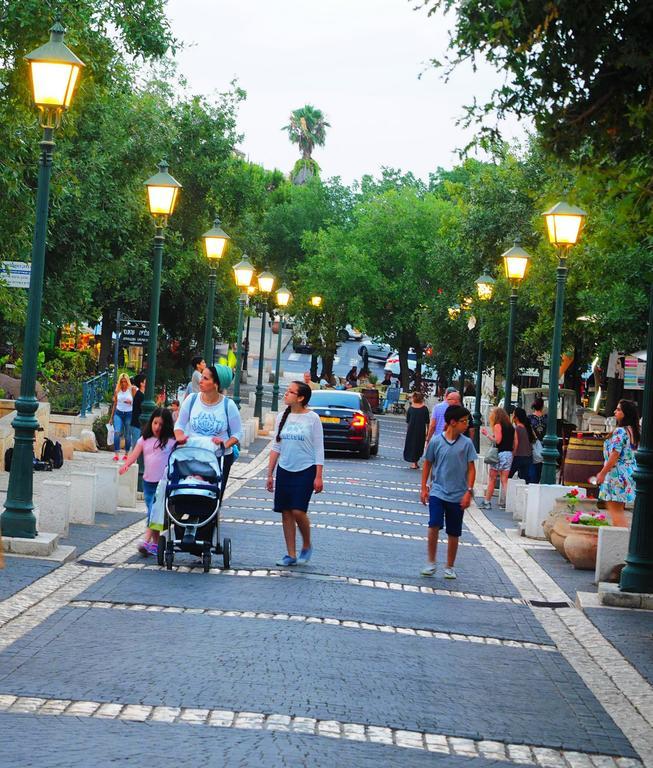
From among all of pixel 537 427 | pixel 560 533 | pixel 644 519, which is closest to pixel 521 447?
pixel 537 427

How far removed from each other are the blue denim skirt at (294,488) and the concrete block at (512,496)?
8528 mm

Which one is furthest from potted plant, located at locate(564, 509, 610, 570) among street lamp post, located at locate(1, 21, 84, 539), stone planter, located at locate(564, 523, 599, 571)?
street lamp post, located at locate(1, 21, 84, 539)

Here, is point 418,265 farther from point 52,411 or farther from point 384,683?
point 384,683

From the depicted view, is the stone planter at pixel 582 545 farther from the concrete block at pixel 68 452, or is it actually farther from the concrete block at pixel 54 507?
the concrete block at pixel 68 452

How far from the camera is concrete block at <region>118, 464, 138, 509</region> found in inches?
704

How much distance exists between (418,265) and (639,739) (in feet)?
193

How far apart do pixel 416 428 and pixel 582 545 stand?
16735 millimetres

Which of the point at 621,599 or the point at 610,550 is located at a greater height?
the point at 610,550

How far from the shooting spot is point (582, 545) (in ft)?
47.6

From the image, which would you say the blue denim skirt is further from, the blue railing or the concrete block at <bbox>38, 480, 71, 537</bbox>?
the blue railing

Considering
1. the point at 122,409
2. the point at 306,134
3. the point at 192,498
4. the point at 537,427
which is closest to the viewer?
the point at 192,498

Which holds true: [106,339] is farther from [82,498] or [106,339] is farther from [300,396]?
[300,396]

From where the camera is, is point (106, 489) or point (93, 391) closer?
point (106, 489)

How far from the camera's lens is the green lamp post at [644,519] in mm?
12141
